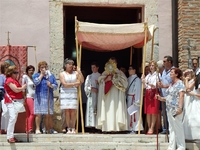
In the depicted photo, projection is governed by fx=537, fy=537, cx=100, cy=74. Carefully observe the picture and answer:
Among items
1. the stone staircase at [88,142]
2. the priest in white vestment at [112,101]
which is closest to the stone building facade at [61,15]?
the priest in white vestment at [112,101]

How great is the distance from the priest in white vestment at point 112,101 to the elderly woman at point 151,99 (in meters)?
0.54

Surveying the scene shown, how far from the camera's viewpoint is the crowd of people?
34.7 feet

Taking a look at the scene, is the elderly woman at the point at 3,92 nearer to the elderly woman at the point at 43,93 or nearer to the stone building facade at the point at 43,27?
the elderly woman at the point at 43,93

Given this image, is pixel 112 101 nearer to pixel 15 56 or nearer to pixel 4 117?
pixel 4 117

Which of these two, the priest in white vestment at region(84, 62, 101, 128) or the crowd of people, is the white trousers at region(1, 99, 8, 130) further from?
the priest in white vestment at region(84, 62, 101, 128)

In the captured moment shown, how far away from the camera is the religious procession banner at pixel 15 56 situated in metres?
12.3

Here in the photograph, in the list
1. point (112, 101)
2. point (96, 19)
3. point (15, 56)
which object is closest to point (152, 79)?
point (112, 101)

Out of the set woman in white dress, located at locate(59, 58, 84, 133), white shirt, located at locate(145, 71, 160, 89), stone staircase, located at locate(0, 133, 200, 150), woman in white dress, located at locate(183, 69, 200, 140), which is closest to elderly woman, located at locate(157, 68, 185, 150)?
stone staircase, located at locate(0, 133, 200, 150)

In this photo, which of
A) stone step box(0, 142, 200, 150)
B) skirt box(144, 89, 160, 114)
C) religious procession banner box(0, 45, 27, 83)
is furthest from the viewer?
religious procession banner box(0, 45, 27, 83)

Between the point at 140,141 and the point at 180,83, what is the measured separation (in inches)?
61.4

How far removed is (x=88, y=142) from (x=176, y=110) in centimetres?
188

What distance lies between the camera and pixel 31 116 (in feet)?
37.4

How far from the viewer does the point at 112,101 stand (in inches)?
459

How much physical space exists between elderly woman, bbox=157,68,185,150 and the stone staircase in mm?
430
